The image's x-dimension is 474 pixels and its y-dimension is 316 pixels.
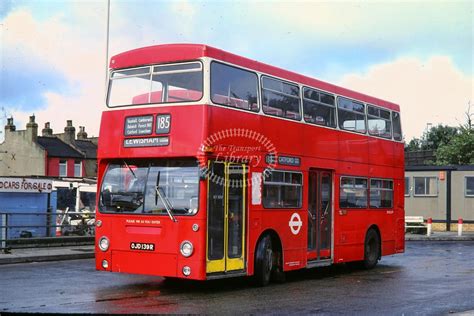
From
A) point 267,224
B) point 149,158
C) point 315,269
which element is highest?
point 149,158

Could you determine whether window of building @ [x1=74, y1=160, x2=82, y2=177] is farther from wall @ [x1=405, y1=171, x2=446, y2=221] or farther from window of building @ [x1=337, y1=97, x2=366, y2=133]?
window of building @ [x1=337, y1=97, x2=366, y2=133]

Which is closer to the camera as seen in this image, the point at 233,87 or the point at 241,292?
the point at 241,292

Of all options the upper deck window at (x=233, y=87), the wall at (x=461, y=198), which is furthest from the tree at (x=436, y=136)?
the upper deck window at (x=233, y=87)

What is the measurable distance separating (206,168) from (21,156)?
53236 millimetres

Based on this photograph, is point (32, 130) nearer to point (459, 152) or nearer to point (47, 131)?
point (47, 131)

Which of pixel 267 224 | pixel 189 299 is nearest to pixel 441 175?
pixel 267 224

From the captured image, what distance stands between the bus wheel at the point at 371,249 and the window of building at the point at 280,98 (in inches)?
195

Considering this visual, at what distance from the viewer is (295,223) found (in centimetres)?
1474

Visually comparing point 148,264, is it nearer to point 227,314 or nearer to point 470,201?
point 227,314

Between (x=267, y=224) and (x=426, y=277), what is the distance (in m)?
4.66

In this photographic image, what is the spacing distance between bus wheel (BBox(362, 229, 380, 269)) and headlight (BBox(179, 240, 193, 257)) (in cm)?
747

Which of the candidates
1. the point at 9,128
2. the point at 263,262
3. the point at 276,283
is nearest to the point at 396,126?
the point at 276,283

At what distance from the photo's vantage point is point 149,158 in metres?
12.6

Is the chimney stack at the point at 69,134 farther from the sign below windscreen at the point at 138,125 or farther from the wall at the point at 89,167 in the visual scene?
the sign below windscreen at the point at 138,125
